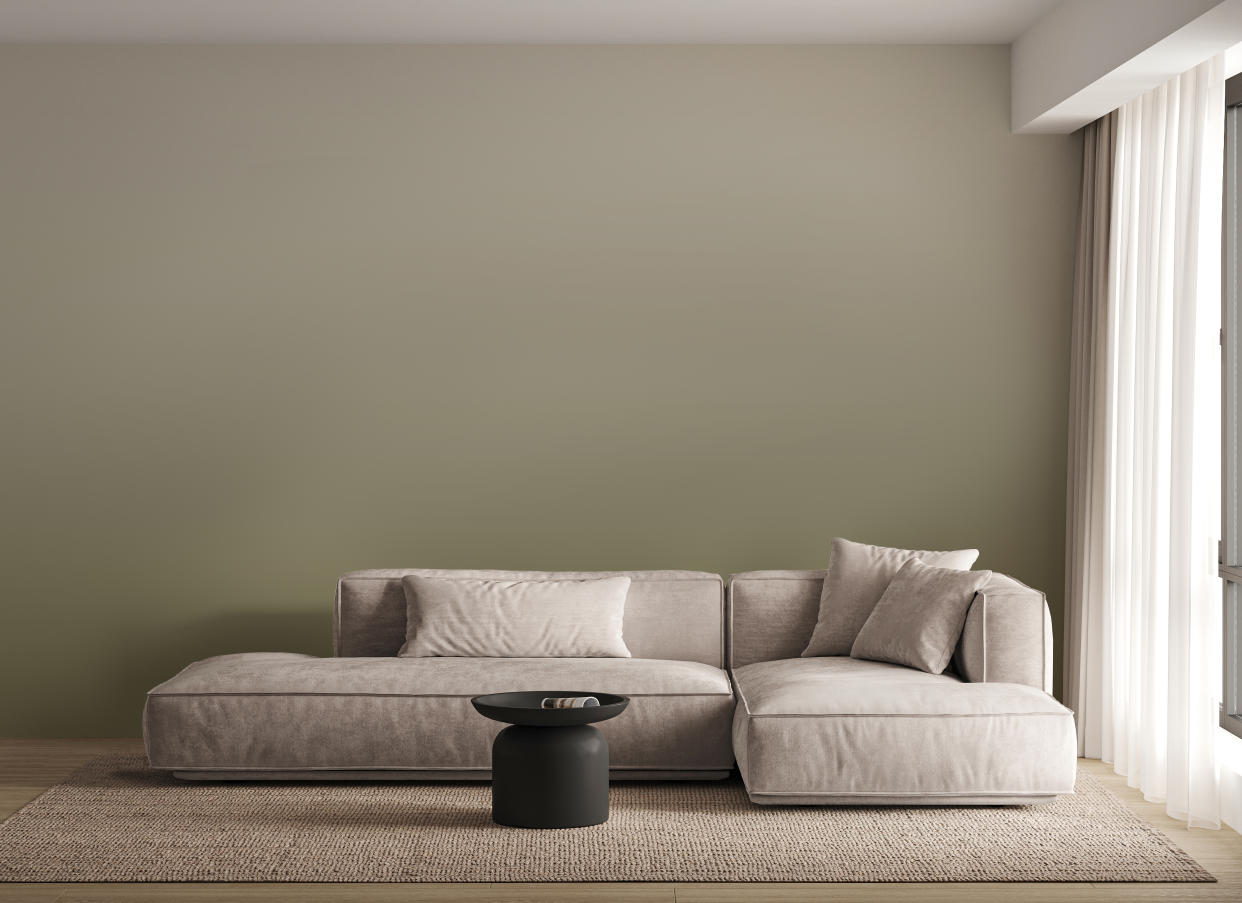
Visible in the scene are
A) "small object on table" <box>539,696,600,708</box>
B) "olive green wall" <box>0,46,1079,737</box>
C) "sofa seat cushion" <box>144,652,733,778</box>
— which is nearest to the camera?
"small object on table" <box>539,696,600,708</box>

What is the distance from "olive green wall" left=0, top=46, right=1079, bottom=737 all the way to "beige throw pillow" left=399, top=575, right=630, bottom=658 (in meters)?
0.58

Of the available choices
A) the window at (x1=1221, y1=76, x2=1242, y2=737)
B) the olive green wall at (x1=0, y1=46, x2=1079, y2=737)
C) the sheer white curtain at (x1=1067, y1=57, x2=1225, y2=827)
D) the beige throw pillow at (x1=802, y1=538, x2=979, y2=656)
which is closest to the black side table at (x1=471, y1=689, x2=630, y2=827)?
the beige throw pillow at (x1=802, y1=538, x2=979, y2=656)

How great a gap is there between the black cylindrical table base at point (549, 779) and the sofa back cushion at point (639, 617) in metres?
1.21

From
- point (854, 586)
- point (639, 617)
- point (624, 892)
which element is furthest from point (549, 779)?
point (854, 586)

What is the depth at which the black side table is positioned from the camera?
3986 millimetres

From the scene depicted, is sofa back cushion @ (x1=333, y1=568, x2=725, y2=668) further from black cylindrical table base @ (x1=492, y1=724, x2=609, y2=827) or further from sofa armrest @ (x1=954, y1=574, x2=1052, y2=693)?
black cylindrical table base @ (x1=492, y1=724, x2=609, y2=827)

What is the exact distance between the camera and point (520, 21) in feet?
17.7

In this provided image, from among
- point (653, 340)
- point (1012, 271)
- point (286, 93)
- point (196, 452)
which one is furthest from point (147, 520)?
point (1012, 271)

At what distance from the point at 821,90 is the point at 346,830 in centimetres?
369

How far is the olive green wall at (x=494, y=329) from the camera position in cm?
571

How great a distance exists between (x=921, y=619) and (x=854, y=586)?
43 cm

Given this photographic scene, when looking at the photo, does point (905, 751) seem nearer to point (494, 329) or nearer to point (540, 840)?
point (540, 840)

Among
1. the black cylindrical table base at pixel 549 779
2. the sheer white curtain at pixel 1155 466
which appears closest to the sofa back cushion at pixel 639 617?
the black cylindrical table base at pixel 549 779

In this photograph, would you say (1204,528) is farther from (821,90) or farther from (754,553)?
(821,90)
